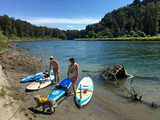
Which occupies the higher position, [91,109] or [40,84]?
[40,84]

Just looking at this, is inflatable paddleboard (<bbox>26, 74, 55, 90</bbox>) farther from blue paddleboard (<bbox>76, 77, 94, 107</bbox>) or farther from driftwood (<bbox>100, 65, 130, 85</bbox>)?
driftwood (<bbox>100, 65, 130, 85</bbox>)

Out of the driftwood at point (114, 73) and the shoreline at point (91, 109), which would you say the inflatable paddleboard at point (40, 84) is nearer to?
the shoreline at point (91, 109)

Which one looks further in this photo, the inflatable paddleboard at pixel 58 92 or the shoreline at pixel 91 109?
the inflatable paddleboard at pixel 58 92

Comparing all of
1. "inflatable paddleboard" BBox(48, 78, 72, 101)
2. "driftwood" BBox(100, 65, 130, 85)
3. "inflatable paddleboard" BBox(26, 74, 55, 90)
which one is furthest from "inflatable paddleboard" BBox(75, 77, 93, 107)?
"driftwood" BBox(100, 65, 130, 85)

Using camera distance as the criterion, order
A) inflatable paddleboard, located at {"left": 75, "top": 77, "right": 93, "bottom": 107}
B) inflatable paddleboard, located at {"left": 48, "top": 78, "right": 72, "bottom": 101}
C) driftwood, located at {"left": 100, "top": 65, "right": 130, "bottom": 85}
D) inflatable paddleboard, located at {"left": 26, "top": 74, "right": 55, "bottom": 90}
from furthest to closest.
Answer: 1. driftwood, located at {"left": 100, "top": 65, "right": 130, "bottom": 85}
2. inflatable paddleboard, located at {"left": 26, "top": 74, "right": 55, "bottom": 90}
3. inflatable paddleboard, located at {"left": 48, "top": 78, "right": 72, "bottom": 101}
4. inflatable paddleboard, located at {"left": 75, "top": 77, "right": 93, "bottom": 107}

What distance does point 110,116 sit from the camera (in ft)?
20.7

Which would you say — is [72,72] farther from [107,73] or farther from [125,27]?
[125,27]

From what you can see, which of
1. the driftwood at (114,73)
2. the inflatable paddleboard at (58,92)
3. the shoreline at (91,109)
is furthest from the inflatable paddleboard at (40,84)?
the driftwood at (114,73)

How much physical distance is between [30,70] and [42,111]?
925 cm

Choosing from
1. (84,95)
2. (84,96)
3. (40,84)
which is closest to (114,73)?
(84,95)

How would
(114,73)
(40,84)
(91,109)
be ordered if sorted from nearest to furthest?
(91,109) < (40,84) < (114,73)

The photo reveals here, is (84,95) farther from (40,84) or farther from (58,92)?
(40,84)

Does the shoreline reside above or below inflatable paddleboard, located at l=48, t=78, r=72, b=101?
below

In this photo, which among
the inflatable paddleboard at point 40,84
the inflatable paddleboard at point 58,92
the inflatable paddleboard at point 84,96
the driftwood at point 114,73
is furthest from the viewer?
the driftwood at point 114,73
